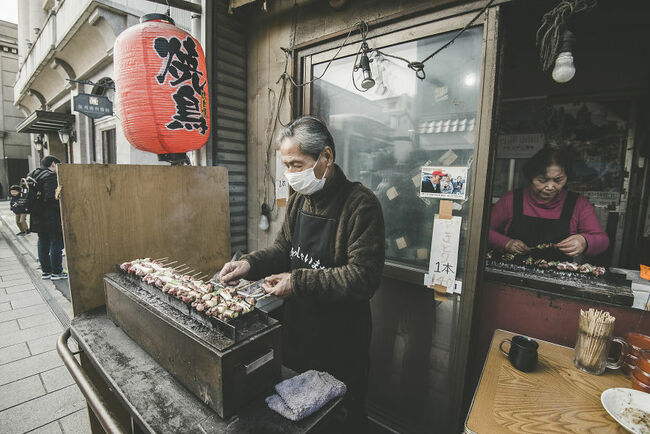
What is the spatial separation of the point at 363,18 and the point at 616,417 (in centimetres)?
373

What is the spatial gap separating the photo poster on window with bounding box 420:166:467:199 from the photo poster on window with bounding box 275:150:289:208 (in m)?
1.93

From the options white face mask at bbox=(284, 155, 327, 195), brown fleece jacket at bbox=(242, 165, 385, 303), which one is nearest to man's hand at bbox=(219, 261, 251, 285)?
brown fleece jacket at bbox=(242, 165, 385, 303)

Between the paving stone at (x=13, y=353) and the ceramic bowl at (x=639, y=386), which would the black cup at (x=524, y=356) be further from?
the paving stone at (x=13, y=353)

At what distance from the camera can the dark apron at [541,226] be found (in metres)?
3.42

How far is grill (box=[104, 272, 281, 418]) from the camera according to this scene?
4.91 ft

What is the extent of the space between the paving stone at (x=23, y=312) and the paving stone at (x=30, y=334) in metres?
0.74

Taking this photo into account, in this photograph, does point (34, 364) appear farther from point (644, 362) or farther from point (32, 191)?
point (644, 362)

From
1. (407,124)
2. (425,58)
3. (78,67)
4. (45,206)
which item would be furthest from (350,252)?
(78,67)

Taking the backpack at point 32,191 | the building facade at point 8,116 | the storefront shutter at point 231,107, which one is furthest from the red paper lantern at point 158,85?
the building facade at point 8,116

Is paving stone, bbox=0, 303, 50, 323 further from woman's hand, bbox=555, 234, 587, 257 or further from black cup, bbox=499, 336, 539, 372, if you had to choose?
woman's hand, bbox=555, 234, 587, 257

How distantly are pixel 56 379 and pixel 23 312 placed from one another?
2.85 meters

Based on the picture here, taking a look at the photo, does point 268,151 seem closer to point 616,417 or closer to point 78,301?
point 78,301

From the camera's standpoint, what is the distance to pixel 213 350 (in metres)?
1.48

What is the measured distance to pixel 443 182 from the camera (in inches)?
112
